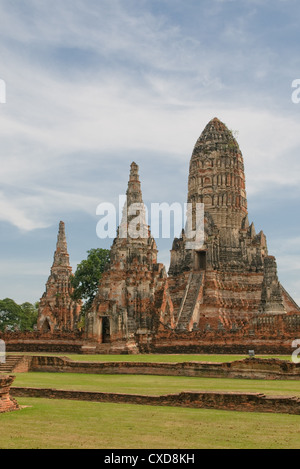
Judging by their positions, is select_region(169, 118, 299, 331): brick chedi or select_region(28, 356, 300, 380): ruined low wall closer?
select_region(28, 356, 300, 380): ruined low wall

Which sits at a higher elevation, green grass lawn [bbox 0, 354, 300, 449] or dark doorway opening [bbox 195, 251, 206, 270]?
dark doorway opening [bbox 195, 251, 206, 270]

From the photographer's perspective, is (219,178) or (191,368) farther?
(219,178)

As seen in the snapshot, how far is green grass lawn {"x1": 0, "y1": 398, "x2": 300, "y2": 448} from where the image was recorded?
28.1 ft

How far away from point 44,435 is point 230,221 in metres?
42.2

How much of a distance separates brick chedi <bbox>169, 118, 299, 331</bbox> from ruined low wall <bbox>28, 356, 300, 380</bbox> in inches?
734

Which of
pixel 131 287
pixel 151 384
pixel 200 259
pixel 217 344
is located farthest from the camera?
pixel 200 259

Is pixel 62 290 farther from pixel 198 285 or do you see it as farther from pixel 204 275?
pixel 204 275

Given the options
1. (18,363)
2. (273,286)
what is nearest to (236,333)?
(273,286)

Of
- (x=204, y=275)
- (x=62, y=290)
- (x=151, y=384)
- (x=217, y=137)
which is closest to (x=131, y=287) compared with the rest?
(x=204, y=275)

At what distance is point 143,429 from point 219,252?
3924 cm

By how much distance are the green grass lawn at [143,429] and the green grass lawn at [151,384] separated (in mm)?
2826

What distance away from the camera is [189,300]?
4334cm

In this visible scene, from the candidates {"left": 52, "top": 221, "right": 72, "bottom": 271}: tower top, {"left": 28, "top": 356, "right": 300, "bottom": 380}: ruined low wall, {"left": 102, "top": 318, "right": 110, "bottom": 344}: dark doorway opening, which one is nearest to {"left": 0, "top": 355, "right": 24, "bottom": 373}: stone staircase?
{"left": 28, "top": 356, "right": 300, "bottom": 380}: ruined low wall

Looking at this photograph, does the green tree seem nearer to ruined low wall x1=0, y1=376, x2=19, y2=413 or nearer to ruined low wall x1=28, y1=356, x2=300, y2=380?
ruined low wall x1=28, y1=356, x2=300, y2=380
